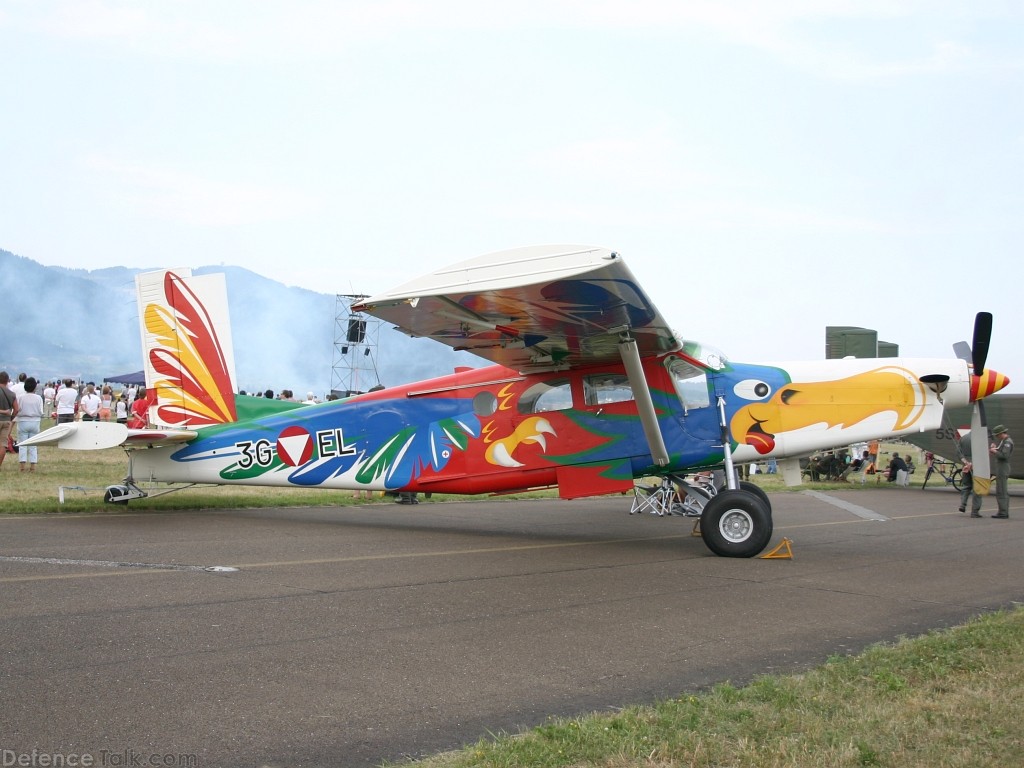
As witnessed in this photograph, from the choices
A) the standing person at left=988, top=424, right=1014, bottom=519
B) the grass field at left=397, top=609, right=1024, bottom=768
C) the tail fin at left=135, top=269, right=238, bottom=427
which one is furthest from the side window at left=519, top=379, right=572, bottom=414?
the standing person at left=988, top=424, right=1014, bottom=519

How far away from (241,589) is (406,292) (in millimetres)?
2897

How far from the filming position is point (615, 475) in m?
11.2

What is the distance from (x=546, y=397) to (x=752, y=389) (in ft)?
8.46

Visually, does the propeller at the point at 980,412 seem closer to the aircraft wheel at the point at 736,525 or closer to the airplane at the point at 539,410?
the airplane at the point at 539,410

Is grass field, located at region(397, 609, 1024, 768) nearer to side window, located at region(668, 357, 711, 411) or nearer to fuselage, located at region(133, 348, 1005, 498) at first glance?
fuselage, located at region(133, 348, 1005, 498)

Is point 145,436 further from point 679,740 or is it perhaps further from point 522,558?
point 679,740

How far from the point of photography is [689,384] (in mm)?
11055

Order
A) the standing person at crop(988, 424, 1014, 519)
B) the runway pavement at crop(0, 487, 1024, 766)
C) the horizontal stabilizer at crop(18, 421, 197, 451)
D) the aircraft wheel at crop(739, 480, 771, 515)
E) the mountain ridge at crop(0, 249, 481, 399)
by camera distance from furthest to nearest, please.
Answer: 1. the mountain ridge at crop(0, 249, 481, 399)
2. the standing person at crop(988, 424, 1014, 519)
3. the horizontal stabilizer at crop(18, 421, 197, 451)
4. the aircraft wheel at crop(739, 480, 771, 515)
5. the runway pavement at crop(0, 487, 1024, 766)

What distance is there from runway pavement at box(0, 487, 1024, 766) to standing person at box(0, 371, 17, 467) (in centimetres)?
699

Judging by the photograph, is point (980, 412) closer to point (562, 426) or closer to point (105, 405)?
point (562, 426)

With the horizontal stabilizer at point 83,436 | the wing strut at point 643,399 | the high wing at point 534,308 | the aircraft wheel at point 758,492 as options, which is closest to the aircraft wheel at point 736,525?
the aircraft wheel at point 758,492

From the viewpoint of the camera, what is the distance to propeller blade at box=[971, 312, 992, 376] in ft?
35.1

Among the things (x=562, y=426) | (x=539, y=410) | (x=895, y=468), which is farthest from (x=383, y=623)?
(x=895, y=468)

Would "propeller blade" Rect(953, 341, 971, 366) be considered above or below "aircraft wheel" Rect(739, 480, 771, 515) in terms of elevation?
above
